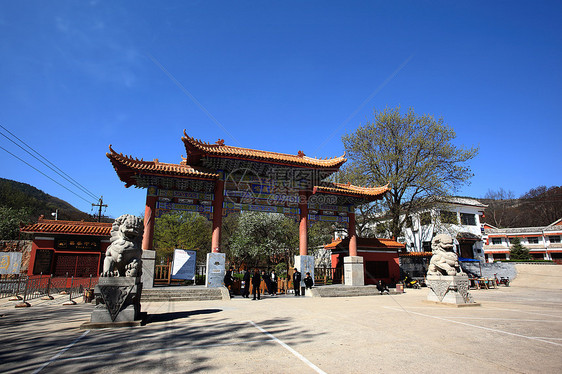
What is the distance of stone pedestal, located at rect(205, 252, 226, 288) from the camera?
13633 millimetres

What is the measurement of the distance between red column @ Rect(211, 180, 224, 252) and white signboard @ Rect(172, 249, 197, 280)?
1.41m

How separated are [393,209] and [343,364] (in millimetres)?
20142

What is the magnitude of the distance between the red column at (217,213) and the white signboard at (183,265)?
1.41 metres

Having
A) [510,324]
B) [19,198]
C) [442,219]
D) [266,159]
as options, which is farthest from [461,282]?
[19,198]

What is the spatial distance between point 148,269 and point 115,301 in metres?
6.44

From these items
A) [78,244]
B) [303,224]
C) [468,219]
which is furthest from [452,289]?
[468,219]

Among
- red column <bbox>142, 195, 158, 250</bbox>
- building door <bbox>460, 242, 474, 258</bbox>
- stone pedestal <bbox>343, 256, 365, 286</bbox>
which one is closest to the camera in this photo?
red column <bbox>142, 195, 158, 250</bbox>

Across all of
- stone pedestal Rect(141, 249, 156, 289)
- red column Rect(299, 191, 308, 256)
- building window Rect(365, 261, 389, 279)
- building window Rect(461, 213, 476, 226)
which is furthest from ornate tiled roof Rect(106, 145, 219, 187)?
building window Rect(461, 213, 476, 226)

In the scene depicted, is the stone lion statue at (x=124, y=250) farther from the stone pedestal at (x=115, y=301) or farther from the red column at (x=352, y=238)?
the red column at (x=352, y=238)

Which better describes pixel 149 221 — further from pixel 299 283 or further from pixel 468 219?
pixel 468 219

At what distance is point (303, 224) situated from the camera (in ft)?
52.2

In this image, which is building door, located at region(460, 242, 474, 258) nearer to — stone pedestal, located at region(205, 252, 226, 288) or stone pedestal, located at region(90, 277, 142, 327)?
stone pedestal, located at region(205, 252, 226, 288)

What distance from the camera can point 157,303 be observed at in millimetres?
11211

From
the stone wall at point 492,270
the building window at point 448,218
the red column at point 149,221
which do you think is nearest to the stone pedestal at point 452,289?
the red column at point 149,221
